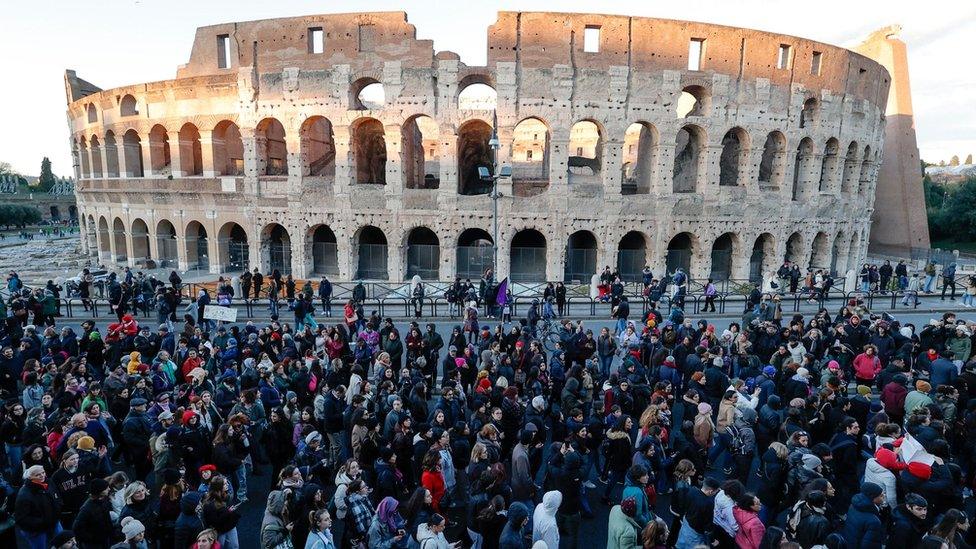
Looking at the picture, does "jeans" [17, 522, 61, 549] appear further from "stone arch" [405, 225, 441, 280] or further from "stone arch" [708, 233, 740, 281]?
"stone arch" [708, 233, 740, 281]

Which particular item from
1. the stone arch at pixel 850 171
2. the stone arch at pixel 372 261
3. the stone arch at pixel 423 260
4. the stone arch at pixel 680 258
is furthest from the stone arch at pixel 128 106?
the stone arch at pixel 850 171

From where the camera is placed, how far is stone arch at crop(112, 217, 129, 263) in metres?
33.0

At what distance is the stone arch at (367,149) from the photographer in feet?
87.1

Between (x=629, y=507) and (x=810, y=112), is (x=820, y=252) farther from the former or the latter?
(x=629, y=507)

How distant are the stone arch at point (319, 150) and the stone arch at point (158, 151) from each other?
7459mm

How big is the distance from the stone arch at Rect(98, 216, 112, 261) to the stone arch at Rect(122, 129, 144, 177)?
514 centimetres

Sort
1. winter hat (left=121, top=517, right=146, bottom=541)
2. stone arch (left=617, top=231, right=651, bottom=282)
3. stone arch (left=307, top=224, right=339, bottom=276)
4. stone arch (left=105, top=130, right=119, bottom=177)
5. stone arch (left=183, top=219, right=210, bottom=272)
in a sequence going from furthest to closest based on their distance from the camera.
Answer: stone arch (left=105, top=130, right=119, bottom=177), stone arch (left=183, top=219, right=210, bottom=272), stone arch (left=307, top=224, right=339, bottom=276), stone arch (left=617, top=231, right=651, bottom=282), winter hat (left=121, top=517, right=146, bottom=541)

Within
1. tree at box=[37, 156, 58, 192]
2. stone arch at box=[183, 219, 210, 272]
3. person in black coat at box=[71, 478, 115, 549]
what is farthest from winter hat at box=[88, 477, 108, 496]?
tree at box=[37, 156, 58, 192]

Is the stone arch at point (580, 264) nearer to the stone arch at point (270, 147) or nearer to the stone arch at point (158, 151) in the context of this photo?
the stone arch at point (270, 147)

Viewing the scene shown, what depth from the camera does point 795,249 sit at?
30.0 m

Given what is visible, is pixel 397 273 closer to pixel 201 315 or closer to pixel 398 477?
pixel 201 315

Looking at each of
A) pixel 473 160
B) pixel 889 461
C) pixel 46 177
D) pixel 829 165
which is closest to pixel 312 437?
pixel 889 461

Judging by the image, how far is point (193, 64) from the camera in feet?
95.3

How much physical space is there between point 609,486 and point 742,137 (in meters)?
24.5
